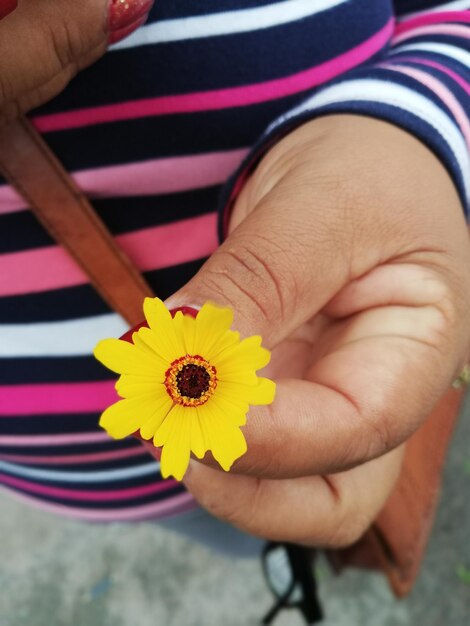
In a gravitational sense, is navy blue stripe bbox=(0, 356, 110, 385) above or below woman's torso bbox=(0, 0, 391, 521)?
below

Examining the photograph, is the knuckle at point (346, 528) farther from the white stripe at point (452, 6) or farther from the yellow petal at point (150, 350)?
the white stripe at point (452, 6)

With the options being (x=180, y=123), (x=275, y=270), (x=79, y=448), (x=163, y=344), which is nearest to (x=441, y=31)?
(x=180, y=123)

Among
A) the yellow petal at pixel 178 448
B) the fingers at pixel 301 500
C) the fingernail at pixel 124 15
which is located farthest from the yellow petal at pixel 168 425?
the fingernail at pixel 124 15

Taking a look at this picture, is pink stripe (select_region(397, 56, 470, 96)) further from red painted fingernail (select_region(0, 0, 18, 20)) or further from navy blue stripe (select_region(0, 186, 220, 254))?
red painted fingernail (select_region(0, 0, 18, 20))

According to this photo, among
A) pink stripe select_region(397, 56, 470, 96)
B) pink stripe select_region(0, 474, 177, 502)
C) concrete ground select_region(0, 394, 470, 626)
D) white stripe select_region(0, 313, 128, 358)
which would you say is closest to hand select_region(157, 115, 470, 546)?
pink stripe select_region(397, 56, 470, 96)

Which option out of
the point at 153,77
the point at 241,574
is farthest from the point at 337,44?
the point at 241,574

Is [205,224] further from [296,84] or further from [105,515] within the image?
[105,515]

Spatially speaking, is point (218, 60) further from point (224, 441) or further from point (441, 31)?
point (224, 441)
